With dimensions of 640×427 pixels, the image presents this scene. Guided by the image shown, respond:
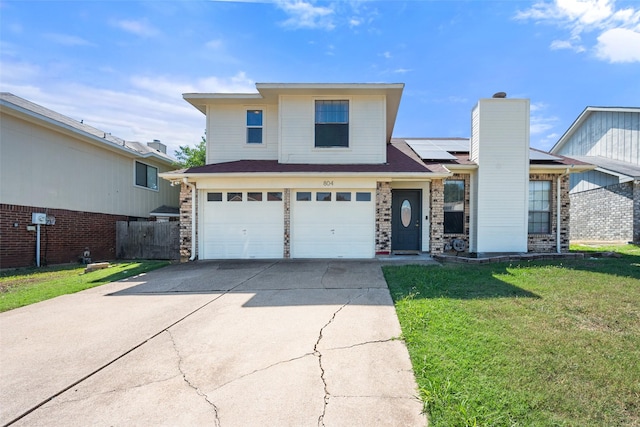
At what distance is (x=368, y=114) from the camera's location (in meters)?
10.7

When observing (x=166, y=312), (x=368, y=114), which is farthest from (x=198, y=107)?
(x=166, y=312)

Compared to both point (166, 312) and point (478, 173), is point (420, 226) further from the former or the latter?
point (166, 312)

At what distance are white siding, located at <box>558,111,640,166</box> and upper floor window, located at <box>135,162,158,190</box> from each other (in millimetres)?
27100

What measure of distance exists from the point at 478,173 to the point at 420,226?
272 cm

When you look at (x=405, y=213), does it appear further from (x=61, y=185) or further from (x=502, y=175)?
(x=61, y=185)

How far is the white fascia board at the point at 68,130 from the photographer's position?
9.66 meters

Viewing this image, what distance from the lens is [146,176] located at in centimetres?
1571

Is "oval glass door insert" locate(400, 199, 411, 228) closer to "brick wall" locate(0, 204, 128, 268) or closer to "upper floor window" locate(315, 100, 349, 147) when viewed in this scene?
"upper floor window" locate(315, 100, 349, 147)

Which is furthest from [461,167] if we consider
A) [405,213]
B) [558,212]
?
[558,212]

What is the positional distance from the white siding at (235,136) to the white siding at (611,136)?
68.7ft

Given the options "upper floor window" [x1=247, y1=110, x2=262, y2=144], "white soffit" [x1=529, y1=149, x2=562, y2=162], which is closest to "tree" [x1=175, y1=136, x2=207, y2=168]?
"upper floor window" [x1=247, y1=110, x2=262, y2=144]

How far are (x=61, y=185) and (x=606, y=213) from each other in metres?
24.7

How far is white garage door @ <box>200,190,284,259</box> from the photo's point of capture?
33.5 ft

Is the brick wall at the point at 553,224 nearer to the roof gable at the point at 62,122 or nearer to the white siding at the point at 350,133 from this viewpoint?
the white siding at the point at 350,133
